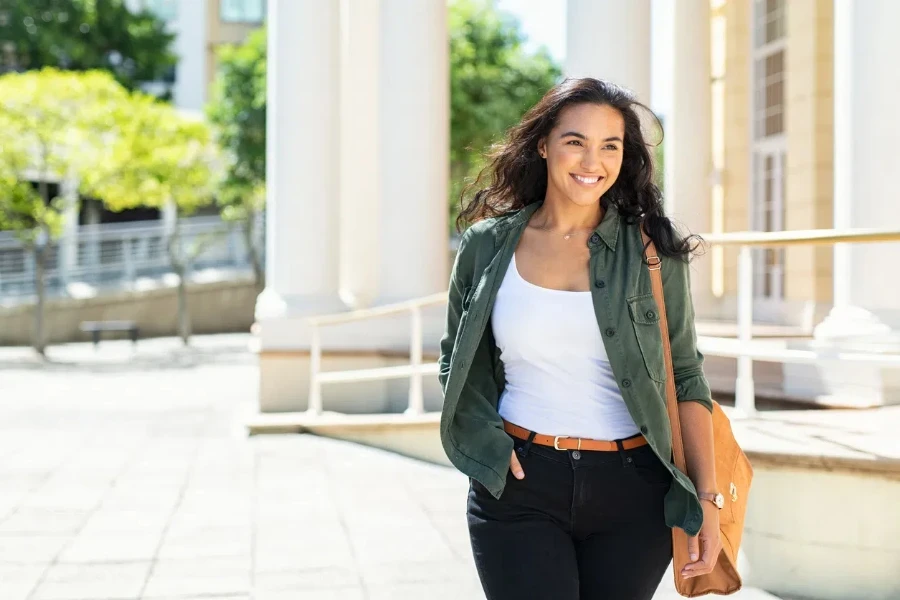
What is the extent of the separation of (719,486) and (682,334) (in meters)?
0.36

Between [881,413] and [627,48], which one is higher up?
[627,48]

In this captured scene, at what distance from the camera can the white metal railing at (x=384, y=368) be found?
8.14 m

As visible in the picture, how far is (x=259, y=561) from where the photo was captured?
541 centimetres

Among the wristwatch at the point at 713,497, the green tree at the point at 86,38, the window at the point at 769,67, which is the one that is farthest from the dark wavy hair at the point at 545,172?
the green tree at the point at 86,38

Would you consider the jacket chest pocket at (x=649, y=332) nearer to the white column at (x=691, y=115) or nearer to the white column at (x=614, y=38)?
the white column at (x=614, y=38)

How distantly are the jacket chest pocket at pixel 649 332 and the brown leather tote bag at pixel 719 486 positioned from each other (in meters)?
0.02

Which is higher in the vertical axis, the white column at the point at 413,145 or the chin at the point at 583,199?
the white column at the point at 413,145

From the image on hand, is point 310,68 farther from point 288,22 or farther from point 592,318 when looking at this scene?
point 592,318

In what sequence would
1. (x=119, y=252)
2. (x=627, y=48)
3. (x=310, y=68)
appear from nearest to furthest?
(x=627, y=48) → (x=310, y=68) → (x=119, y=252)

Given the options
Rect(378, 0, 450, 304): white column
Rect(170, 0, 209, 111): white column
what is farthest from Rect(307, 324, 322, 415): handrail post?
Rect(170, 0, 209, 111): white column

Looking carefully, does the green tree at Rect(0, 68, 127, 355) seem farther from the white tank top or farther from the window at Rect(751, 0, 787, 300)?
the white tank top

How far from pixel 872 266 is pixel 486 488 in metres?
5.07

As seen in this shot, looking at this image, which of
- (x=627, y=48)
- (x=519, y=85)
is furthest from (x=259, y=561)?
(x=519, y=85)

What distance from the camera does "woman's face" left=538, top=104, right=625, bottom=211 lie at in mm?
2369
